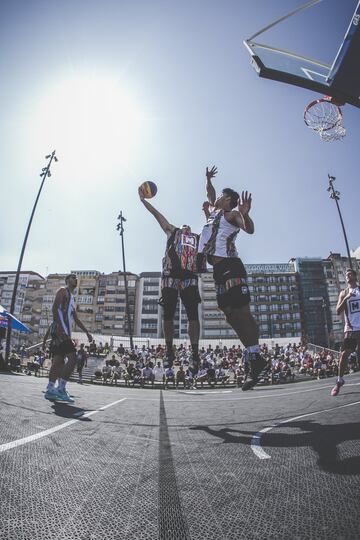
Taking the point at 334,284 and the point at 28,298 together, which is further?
the point at 28,298

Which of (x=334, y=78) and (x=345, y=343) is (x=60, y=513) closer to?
(x=345, y=343)

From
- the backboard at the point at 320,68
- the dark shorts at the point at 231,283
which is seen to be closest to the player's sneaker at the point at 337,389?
the dark shorts at the point at 231,283

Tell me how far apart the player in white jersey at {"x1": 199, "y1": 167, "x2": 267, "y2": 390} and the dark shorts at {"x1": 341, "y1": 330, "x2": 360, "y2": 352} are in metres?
3.02

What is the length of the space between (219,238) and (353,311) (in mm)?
3553

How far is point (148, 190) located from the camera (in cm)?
485

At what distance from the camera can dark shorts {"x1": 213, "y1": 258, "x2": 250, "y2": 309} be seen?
3404 mm

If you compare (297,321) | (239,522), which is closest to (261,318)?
(297,321)

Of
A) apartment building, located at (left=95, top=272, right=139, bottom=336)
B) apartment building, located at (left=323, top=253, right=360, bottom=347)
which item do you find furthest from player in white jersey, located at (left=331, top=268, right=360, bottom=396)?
apartment building, located at (left=323, top=253, right=360, bottom=347)

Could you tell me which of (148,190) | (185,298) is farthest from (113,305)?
(185,298)

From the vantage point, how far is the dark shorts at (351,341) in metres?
5.21

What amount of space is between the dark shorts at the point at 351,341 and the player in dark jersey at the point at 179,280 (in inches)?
123

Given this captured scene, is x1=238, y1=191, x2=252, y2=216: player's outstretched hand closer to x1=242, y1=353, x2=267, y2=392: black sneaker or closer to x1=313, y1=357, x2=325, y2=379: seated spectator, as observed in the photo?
x1=242, y1=353, x2=267, y2=392: black sneaker

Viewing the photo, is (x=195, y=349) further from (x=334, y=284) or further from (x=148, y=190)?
(x=334, y=284)

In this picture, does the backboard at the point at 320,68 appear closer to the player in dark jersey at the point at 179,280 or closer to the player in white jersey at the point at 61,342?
the player in dark jersey at the point at 179,280
